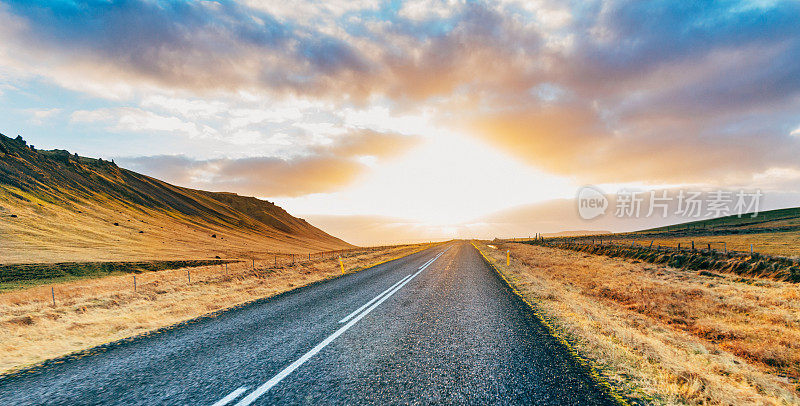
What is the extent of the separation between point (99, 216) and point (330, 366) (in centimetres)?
11885

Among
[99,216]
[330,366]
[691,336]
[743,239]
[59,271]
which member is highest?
[99,216]

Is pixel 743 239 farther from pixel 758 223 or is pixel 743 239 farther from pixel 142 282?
pixel 142 282

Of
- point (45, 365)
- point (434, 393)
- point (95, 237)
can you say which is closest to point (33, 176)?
point (95, 237)

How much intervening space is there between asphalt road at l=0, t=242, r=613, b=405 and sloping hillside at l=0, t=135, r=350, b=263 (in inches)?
2342

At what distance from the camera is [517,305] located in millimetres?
9781

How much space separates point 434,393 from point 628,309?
12.2m

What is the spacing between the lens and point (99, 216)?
88062 mm

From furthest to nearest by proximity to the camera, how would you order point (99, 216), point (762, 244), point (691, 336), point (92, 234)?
A: point (99, 216) < point (92, 234) < point (762, 244) < point (691, 336)

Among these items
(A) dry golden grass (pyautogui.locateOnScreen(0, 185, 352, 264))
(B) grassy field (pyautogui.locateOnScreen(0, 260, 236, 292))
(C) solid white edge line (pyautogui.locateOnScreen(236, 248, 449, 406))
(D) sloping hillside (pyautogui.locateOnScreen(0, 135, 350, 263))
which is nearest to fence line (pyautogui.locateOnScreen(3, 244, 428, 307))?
(B) grassy field (pyautogui.locateOnScreen(0, 260, 236, 292))

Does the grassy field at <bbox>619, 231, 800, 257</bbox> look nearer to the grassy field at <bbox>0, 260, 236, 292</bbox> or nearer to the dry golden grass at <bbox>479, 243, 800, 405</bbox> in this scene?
the dry golden grass at <bbox>479, 243, 800, 405</bbox>

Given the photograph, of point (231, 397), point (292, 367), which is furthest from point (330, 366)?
point (231, 397)

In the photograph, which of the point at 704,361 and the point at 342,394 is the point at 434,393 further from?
the point at 704,361

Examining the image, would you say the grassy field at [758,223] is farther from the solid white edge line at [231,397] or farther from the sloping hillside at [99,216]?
the sloping hillside at [99,216]

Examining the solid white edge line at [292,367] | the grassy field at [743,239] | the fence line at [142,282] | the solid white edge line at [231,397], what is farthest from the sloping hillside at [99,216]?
the grassy field at [743,239]
